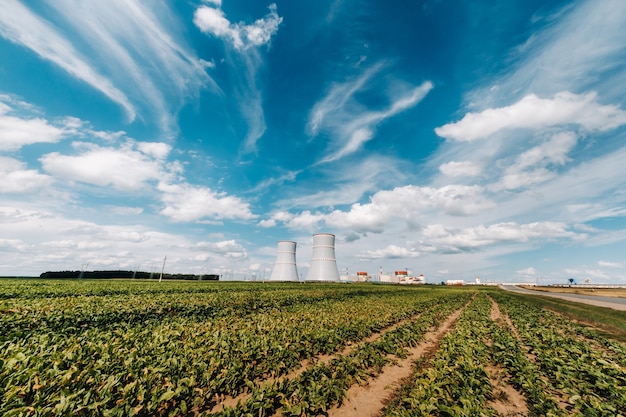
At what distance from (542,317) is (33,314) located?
36.4 m

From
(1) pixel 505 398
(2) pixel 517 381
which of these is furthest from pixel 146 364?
(2) pixel 517 381

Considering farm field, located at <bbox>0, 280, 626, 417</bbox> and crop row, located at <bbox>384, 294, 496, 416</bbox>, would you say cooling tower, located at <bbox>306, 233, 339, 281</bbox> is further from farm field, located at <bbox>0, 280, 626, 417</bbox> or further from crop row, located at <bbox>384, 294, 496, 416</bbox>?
crop row, located at <bbox>384, 294, 496, 416</bbox>

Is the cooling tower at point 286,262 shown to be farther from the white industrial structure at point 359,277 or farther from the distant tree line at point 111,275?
the white industrial structure at point 359,277

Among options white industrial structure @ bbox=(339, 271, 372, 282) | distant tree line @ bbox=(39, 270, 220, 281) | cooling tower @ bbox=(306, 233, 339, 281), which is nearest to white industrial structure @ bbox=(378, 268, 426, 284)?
white industrial structure @ bbox=(339, 271, 372, 282)

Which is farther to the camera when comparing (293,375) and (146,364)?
(293,375)

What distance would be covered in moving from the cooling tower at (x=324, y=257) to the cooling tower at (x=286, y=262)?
20.6ft

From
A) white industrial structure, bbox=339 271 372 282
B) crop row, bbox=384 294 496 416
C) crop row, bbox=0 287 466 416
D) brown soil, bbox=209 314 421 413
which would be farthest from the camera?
white industrial structure, bbox=339 271 372 282

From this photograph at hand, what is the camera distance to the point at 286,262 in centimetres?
7400

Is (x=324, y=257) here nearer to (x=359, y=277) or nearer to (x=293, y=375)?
(x=293, y=375)

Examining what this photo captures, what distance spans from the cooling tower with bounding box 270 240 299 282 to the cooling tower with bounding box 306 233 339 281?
20.6 feet

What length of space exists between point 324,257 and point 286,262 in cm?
1124

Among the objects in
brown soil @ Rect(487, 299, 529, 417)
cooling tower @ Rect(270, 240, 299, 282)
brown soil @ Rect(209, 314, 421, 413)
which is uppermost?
cooling tower @ Rect(270, 240, 299, 282)

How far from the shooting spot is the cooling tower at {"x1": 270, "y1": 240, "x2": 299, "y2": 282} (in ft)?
243

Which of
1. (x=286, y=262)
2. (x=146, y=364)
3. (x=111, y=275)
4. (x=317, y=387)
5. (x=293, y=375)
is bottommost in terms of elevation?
(x=293, y=375)
